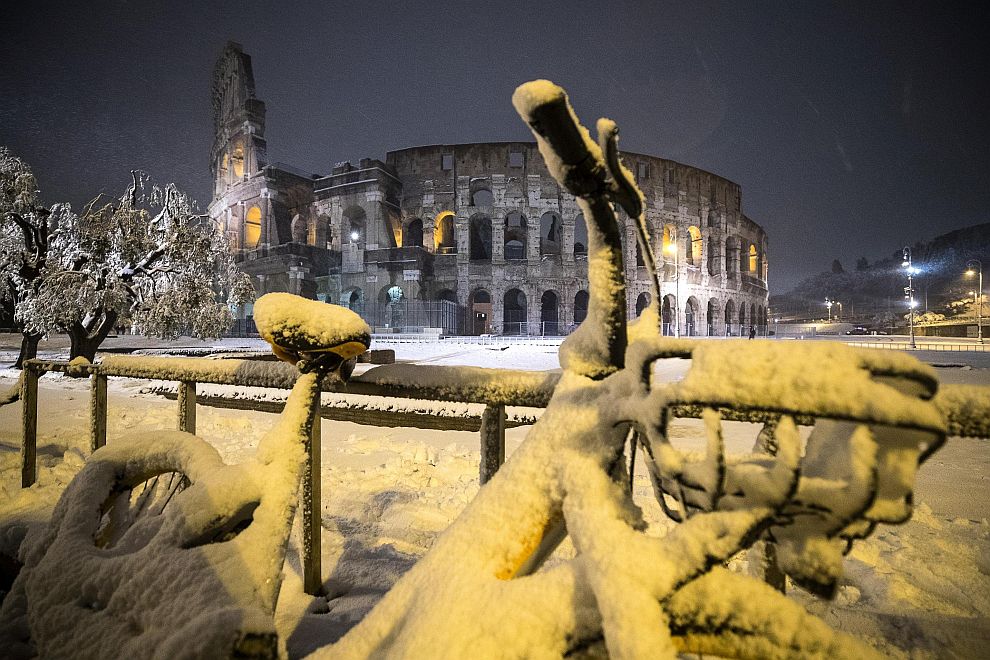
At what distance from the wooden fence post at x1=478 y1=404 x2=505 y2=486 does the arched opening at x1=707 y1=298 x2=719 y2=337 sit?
41.1 meters

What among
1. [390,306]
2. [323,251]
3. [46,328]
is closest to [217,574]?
[46,328]

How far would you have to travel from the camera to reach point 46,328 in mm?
11172

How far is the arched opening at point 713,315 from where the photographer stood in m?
38.4

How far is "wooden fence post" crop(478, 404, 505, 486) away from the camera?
181 cm

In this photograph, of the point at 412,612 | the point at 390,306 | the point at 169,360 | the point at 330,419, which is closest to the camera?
the point at 412,612

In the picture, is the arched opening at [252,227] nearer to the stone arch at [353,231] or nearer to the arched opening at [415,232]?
the stone arch at [353,231]

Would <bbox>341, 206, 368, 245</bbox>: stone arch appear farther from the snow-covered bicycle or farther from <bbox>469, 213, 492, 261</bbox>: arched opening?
the snow-covered bicycle

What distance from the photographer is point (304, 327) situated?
1407 mm

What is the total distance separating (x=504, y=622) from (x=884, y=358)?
856mm

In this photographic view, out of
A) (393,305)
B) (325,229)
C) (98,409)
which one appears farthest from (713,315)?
(98,409)

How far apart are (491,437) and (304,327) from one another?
2.94ft

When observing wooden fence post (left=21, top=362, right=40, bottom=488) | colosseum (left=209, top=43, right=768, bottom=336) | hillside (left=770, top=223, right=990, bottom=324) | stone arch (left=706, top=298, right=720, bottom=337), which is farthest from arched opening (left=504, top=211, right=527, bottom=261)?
hillside (left=770, top=223, right=990, bottom=324)

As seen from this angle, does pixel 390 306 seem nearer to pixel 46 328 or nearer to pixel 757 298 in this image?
pixel 46 328

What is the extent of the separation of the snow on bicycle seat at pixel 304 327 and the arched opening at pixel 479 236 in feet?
116
